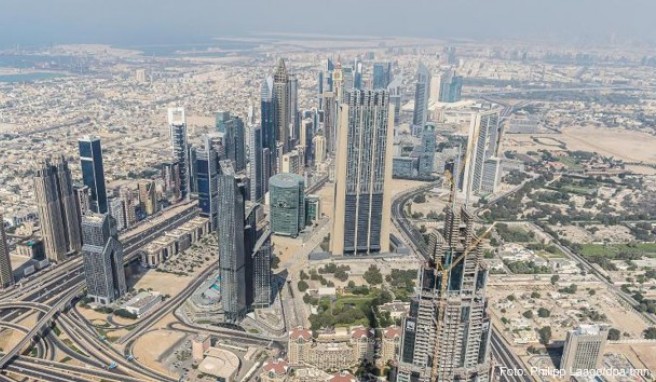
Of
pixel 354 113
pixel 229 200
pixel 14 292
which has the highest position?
pixel 354 113

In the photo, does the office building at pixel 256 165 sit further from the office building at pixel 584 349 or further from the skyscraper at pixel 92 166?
the office building at pixel 584 349

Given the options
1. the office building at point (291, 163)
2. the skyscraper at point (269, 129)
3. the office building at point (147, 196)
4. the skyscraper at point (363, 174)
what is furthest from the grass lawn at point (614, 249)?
the office building at point (147, 196)

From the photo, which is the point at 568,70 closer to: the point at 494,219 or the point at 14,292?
the point at 494,219

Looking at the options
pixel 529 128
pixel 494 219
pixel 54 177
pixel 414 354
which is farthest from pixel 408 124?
pixel 414 354

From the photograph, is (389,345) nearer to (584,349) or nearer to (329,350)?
(329,350)

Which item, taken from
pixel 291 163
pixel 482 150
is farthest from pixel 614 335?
pixel 291 163
